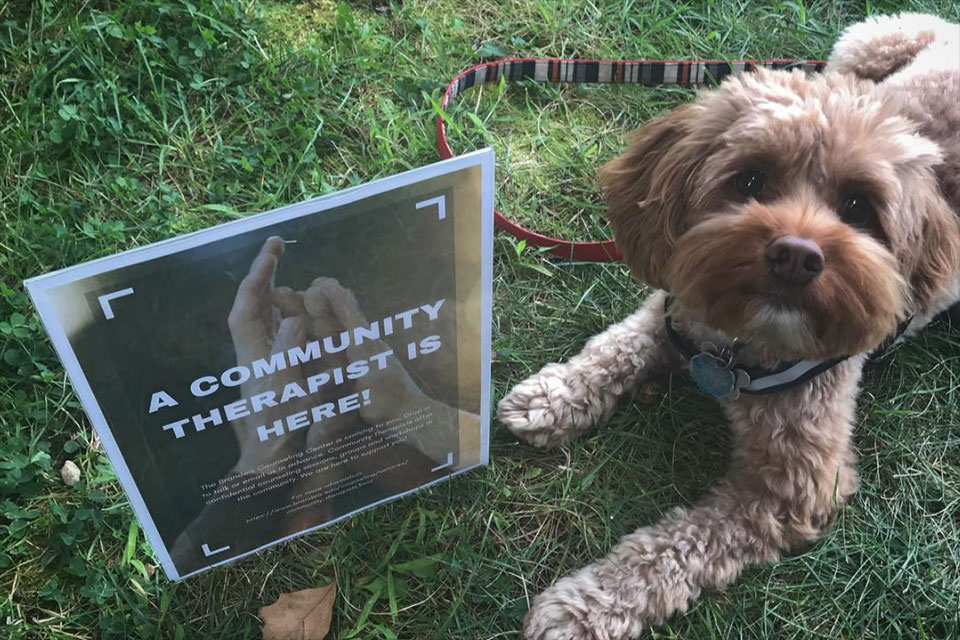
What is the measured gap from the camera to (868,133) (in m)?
1.91

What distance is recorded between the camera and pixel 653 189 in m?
2.09

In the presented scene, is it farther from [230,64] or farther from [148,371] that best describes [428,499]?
[230,64]

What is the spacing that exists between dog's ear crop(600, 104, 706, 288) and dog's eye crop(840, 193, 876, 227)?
12.9 inches

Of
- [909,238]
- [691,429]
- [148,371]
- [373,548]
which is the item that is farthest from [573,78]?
[148,371]

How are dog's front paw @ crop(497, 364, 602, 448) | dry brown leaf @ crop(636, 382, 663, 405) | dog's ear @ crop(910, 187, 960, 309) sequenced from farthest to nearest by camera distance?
dry brown leaf @ crop(636, 382, 663, 405), dog's front paw @ crop(497, 364, 602, 448), dog's ear @ crop(910, 187, 960, 309)

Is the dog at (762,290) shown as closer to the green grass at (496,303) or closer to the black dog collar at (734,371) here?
the black dog collar at (734,371)

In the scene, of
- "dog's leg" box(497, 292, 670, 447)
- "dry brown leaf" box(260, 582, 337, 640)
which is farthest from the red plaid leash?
"dry brown leaf" box(260, 582, 337, 640)

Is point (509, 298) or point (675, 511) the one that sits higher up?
point (509, 298)

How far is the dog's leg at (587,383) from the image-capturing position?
2480 mm

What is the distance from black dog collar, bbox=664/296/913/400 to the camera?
2.23 meters

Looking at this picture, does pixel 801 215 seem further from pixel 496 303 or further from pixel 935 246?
pixel 496 303

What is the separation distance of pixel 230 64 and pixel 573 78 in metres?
1.23

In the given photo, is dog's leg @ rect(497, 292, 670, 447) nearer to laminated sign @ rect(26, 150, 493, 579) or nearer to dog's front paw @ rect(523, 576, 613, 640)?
laminated sign @ rect(26, 150, 493, 579)

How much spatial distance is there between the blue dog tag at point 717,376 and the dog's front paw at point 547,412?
0.31 metres
